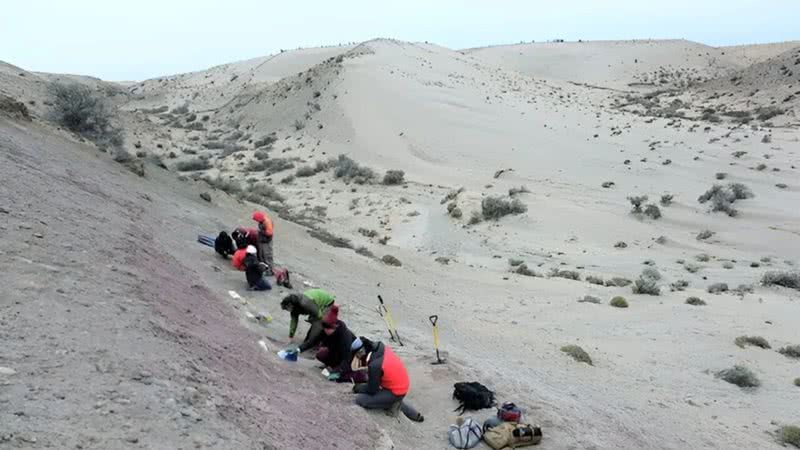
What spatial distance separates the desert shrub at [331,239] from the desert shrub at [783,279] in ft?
41.1

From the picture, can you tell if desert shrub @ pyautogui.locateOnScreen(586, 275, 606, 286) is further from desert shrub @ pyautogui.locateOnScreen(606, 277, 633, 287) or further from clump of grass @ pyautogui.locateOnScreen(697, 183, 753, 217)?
clump of grass @ pyautogui.locateOnScreen(697, 183, 753, 217)

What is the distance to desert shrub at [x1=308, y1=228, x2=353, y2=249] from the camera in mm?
20186

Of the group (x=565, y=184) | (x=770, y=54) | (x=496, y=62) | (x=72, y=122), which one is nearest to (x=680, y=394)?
(x=565, y=184)

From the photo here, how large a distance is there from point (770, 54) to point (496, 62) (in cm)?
3854

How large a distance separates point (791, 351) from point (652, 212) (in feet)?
39.8

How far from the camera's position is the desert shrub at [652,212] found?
23672 mm

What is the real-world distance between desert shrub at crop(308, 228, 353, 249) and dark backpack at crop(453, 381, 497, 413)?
1164cm

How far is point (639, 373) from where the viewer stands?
1169 cm

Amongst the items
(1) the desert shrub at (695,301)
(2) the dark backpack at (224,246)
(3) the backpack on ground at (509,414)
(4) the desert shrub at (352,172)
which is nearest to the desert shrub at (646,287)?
(1) the desert shrub at (695,301)

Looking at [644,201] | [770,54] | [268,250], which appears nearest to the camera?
[268,250]

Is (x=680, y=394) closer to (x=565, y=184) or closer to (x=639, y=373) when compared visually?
(x=639, y=373)

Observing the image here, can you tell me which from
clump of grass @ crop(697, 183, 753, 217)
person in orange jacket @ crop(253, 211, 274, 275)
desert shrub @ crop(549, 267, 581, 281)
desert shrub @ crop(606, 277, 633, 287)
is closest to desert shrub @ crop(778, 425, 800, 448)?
desert shrub @ crop(606, 277, 633, 287)

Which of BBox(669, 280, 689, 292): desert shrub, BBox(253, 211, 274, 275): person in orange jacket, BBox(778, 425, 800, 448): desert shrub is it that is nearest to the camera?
BBox(778, 425, 800, 448): desert shrub

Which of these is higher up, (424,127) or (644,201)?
(424,127)
